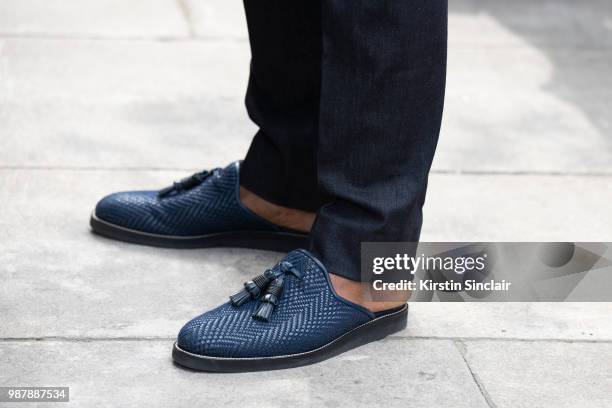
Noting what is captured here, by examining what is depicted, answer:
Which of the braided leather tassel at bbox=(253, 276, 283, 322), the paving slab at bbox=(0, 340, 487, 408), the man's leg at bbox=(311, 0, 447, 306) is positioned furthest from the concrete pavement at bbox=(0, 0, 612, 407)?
the man's leg at bbox=(311, 0, 447, 306)

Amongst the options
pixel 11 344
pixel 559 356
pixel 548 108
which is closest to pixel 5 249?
pixel 11 344

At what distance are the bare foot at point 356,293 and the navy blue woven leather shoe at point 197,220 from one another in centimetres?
39

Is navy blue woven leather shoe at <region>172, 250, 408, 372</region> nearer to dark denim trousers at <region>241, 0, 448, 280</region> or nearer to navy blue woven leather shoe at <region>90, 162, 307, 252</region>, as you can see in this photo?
dark denim trousers at <region>241, 0, 448, 280</region>

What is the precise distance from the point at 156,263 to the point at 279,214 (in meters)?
0.28

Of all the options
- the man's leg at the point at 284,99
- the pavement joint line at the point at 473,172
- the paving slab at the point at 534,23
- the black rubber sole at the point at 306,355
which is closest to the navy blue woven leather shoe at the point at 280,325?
the black rubber sole at the point at 306,355

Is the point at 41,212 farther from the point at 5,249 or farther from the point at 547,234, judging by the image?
the point at 547,234

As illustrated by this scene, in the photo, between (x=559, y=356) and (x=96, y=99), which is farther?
(x=96, y=99)

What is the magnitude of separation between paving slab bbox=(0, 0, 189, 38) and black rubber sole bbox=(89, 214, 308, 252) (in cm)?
188

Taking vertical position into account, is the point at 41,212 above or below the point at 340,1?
below

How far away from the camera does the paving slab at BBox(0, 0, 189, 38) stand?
4199 millimetres

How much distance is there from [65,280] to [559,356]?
0.99m

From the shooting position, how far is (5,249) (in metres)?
2.37

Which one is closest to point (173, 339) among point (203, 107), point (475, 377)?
point (475, 377)

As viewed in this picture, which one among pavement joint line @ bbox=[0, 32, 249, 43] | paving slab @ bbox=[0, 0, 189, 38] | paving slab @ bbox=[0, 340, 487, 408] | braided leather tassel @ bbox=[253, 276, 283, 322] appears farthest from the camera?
paving slab @ bbox=[0, 0, 189, 38]
